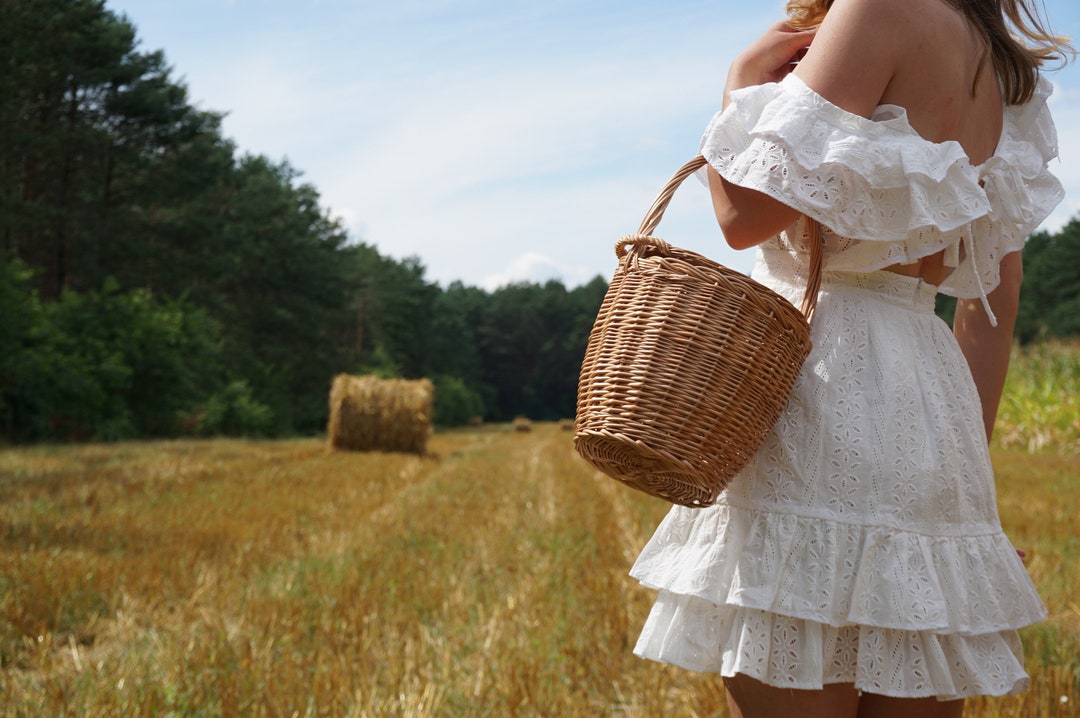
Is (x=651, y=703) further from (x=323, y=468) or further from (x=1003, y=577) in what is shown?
(x=323, y=468)

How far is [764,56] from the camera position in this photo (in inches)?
59.1

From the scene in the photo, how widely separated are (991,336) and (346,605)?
286 cm

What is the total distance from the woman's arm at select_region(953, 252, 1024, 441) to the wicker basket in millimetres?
469

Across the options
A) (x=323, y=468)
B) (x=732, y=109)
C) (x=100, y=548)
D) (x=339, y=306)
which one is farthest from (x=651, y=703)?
(x=339, y=306)

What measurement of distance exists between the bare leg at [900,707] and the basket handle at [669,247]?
58 cm

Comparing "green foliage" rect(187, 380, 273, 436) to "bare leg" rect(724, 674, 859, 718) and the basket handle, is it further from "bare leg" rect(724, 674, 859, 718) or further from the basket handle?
"bare leg" rect(724, 674, 859, 718)

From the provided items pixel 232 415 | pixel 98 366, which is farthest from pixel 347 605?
pixel 232 415

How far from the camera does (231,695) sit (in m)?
2.65

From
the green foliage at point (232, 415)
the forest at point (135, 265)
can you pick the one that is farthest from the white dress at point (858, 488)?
the green foliage at point (232, 415)

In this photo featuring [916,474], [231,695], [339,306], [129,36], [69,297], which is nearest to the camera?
[916,474]

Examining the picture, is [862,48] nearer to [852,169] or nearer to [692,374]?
[852,169]

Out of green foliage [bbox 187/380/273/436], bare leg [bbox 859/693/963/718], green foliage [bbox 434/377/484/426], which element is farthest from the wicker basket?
green foliage [bbox 434/377/484/426]

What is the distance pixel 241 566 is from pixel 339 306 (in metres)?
29.7

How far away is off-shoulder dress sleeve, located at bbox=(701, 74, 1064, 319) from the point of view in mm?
1334
